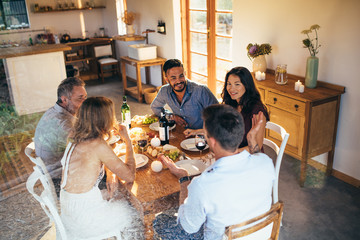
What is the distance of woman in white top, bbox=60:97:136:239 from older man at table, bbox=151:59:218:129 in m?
0.68

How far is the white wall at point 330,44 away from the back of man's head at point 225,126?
140cm

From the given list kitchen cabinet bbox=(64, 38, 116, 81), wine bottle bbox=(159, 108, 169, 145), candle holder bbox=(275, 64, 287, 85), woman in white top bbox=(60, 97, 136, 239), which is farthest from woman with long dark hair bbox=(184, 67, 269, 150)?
kitchen cabinet bbox=(64, 38, 116, 81)

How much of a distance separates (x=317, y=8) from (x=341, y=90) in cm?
56

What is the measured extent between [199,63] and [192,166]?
240 cm

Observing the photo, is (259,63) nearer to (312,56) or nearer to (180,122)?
(312,56)

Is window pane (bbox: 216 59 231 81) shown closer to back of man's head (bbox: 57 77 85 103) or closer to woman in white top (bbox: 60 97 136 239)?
back of man's head (bbox: 57 77 85 103)

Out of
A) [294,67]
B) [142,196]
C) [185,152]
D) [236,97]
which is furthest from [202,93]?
[142,196]

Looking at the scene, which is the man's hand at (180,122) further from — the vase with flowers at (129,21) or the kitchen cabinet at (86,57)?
the vase with flowers at (129,21)

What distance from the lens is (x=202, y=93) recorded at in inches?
82.0

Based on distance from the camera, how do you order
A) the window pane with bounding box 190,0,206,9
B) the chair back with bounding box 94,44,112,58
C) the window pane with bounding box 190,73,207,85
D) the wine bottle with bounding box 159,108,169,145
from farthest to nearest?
1. the chair back with bounding box 94,44,112,58
2. the window pane with bounding box 190,73,207,85
3. the window pane with bounding box 190,0,206,9
4. the wine bottle with bounding box 159,108,169,145

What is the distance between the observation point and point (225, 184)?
99 cm

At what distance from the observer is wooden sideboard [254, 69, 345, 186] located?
2107mm

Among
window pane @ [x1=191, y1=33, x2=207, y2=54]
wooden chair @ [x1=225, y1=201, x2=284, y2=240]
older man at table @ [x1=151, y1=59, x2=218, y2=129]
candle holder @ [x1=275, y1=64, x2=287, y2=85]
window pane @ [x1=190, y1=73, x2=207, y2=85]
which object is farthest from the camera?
window pane @ [x1=190, y1=73, x2=207, y2=85]

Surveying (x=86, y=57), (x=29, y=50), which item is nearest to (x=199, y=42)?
(x=86, y=57)
